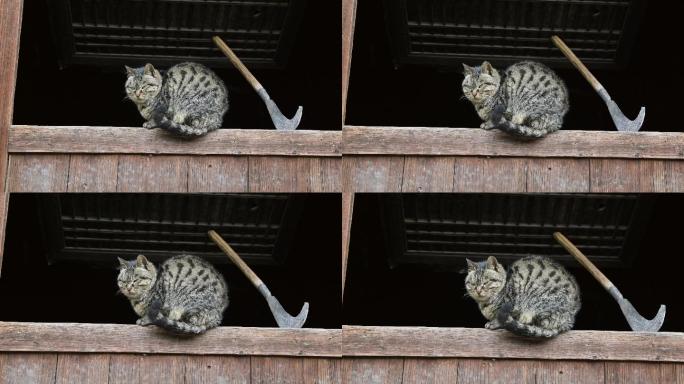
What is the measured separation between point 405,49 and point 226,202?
219 cm

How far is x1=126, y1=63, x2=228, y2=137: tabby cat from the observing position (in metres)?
11.6

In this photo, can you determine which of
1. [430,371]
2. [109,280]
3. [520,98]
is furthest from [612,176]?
[109,280]

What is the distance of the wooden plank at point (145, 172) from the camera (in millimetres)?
11578

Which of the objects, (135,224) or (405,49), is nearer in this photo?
(135,224)

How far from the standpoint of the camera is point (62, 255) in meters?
13.7

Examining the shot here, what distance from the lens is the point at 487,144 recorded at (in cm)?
1159

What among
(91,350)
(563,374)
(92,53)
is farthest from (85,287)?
(563,374)

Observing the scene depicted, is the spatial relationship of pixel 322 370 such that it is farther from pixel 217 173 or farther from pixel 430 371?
pixel 217 173

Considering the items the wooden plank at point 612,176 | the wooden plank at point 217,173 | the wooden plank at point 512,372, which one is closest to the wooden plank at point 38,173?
the wooden plank at point 217,173

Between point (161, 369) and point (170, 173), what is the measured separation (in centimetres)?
132

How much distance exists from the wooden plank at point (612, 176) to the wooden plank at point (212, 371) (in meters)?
2.66

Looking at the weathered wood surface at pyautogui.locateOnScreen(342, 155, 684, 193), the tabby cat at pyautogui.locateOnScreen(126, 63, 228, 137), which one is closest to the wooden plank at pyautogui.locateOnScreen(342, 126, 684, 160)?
the weathered wood surface at pyautogui.locateOnScreen(342, 155, 684, 193)

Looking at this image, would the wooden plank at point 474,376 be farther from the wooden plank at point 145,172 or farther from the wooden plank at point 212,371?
the wooden plank at point 145,172

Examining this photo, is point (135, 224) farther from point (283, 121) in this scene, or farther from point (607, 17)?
point (607, 17)
